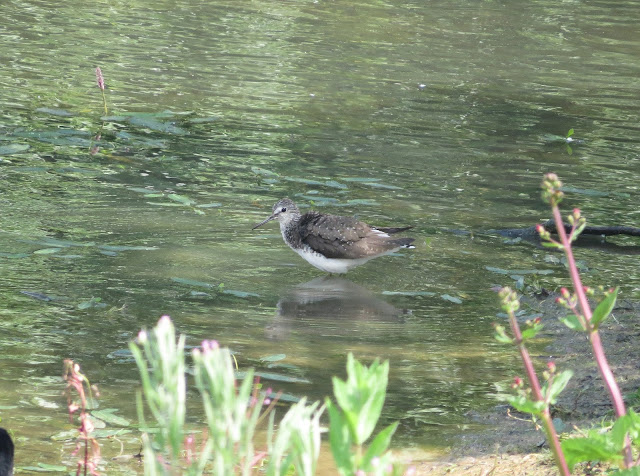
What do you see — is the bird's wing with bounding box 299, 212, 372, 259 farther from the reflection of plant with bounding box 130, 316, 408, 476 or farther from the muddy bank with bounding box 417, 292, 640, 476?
the reflection of plant with bounding box 130, 316, 408, 476

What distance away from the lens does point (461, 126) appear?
46.3 ft

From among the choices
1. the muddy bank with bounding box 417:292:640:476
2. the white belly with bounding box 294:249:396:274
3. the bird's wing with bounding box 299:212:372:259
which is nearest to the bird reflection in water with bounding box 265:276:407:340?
the white belly with bounding box 294:249:396:274

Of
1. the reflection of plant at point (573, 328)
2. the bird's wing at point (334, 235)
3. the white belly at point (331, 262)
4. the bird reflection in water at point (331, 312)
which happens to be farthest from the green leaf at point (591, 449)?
the white belly at point (331, 262)

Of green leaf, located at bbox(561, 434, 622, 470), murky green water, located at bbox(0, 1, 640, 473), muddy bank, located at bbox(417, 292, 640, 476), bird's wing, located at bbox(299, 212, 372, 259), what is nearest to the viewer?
green leaf, located at bbox(561, 434, 622, 470)

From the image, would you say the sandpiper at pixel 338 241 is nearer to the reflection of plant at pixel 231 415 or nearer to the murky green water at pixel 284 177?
the murky green water at pixel 284 177

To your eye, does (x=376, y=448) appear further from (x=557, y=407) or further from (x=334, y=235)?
(x=334, y=235)

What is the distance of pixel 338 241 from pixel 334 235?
0.11m

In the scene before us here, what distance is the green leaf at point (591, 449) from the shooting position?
314cm

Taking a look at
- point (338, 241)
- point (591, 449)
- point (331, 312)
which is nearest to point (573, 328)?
point (591, 449)

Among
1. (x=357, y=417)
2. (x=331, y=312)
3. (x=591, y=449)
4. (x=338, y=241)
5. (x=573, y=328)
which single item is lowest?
(x=331, y=312)

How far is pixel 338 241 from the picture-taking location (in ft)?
28.6

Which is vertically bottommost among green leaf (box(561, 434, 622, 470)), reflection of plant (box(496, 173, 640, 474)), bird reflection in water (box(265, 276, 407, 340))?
bird reflection in water (box(265, 276, 407, 340))

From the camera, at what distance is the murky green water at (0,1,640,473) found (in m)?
6.86

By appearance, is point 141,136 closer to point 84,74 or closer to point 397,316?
point 84,74
